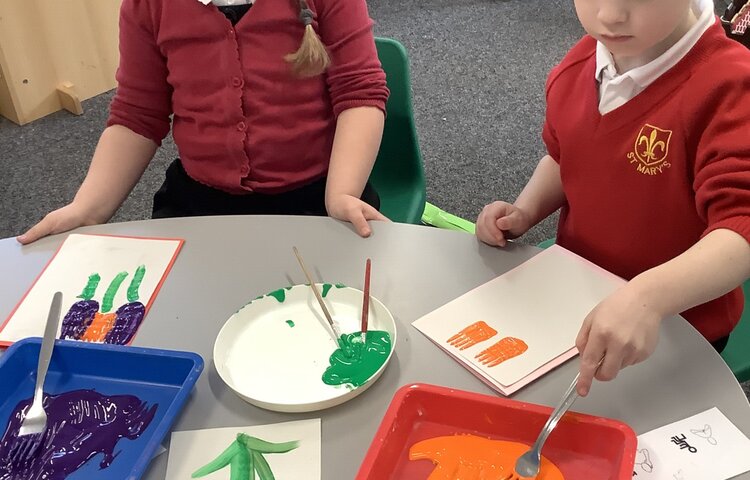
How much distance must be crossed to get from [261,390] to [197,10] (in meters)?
0.59

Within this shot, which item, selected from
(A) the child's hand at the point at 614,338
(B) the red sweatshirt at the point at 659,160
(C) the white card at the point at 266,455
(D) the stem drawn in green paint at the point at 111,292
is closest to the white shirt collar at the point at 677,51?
(B) the red sweatshirt at the point at 659,160

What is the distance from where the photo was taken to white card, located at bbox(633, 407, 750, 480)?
553 millimetres

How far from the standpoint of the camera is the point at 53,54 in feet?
7.59

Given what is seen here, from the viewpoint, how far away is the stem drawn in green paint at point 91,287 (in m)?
0.78

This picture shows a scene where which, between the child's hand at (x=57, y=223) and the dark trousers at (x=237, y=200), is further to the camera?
the dark trousers at (x=237, y=200)

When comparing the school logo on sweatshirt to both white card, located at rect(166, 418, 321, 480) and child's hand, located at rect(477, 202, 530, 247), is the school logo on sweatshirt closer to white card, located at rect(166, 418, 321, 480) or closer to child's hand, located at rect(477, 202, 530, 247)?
child's hand, located at rect(477, 202, 530, 247)

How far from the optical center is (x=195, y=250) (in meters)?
0.83

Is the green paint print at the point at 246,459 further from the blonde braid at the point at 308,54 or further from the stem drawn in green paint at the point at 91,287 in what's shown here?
the blonde braid at the point at 308,54

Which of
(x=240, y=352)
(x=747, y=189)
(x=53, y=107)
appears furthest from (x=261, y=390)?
(x=53, y=107)

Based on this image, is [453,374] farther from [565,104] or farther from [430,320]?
[565,104]

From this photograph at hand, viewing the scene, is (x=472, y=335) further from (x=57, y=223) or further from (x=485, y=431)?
(x=57, y=223)

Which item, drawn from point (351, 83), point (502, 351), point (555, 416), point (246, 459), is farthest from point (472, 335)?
point (351, 83)

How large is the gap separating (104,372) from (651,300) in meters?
0.51

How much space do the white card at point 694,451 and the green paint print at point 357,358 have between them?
0.76 ft
